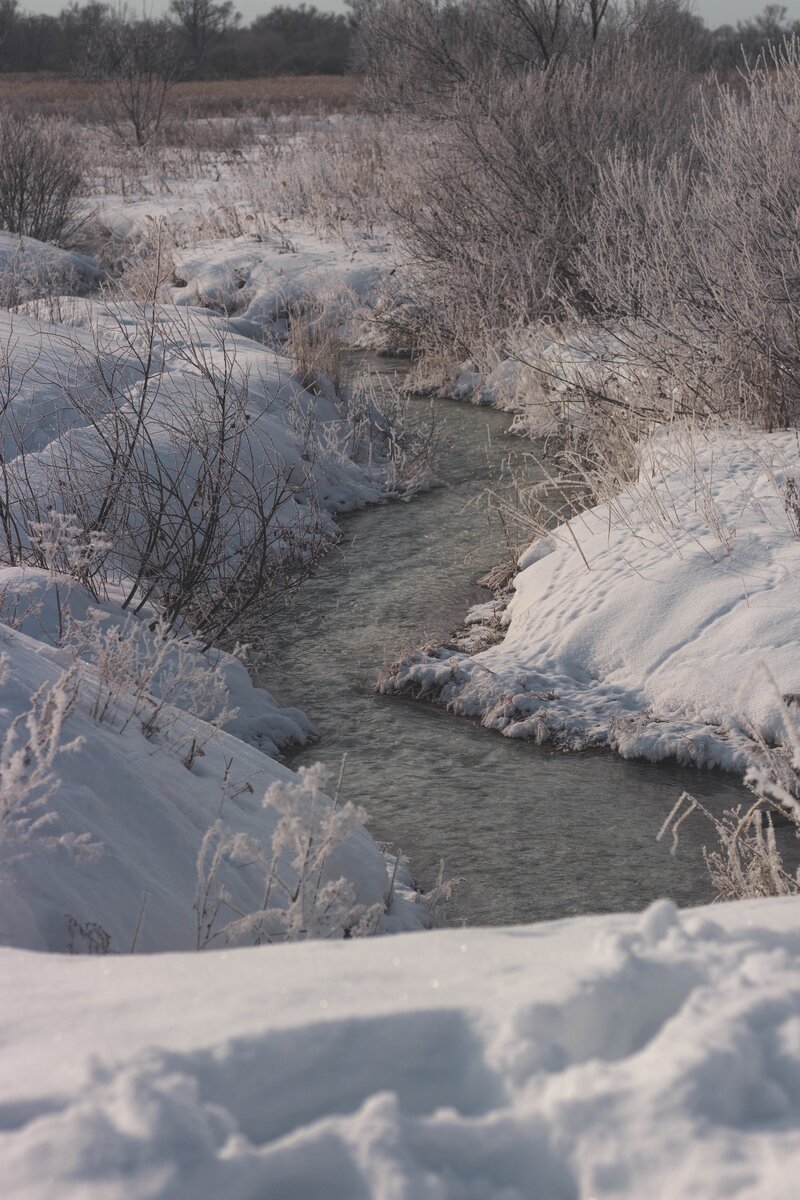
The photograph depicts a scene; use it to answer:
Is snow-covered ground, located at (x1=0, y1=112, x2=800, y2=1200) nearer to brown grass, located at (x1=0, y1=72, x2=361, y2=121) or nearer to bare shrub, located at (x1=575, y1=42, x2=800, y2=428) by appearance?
bare shrub, located at (x1=575, y1=42, x2=800, y2=428)

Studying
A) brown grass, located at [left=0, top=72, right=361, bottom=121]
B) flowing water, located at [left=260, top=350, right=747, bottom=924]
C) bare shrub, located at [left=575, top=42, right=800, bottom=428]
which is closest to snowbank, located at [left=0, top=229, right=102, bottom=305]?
flowing water, located at [left=260, top=350, right=747, bottom=924]

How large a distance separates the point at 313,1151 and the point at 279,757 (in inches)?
154

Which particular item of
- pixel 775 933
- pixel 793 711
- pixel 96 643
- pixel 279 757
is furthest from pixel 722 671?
pixel 775 933

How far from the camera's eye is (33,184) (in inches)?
607

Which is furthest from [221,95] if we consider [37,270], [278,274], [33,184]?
[37,270]

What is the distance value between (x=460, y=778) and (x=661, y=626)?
4.60ft

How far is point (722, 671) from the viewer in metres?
5.54

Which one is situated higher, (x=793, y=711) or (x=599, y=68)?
(x=599, y=68)

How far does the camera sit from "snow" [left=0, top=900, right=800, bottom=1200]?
1437 mm

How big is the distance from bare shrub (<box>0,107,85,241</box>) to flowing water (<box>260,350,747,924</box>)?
32.0ft

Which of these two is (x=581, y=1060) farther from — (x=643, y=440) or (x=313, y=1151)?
(x=643, y=440)

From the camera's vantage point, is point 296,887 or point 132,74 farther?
point 132,74

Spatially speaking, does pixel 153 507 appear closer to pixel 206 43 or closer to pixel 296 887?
pixel 296 887

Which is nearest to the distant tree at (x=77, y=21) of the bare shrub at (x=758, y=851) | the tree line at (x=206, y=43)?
the tree line at (x=206, y=43)
